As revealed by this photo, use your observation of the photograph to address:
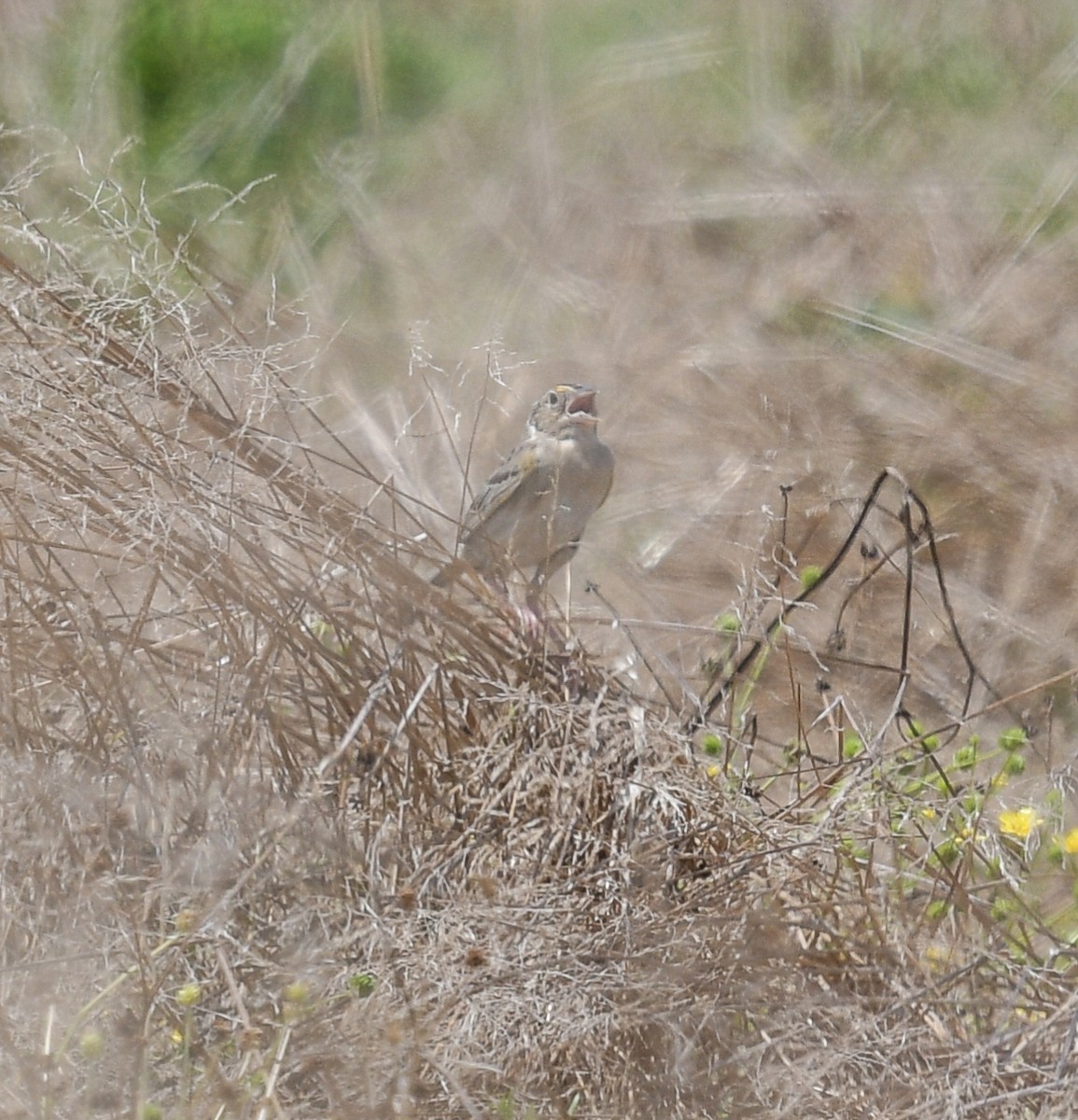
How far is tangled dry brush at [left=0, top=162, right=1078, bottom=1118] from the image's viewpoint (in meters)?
2.84

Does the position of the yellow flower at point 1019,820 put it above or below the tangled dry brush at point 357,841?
below

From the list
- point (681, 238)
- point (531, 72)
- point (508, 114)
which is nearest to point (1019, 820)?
point (681, 238)

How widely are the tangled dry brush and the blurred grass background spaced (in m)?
1.68

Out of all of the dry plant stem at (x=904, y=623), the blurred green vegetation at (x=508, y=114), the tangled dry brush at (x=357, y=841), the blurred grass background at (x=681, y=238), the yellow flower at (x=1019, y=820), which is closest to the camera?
the tangled dry brush at (x=357, y=841)

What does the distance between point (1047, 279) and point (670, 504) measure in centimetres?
154

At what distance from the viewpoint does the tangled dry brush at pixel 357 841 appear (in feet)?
9.32

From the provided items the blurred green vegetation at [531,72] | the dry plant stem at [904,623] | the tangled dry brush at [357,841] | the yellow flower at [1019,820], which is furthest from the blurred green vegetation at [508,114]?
the tangled dry brush at [357,841]

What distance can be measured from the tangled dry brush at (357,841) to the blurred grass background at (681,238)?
168 centimetres

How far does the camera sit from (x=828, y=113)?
7.38 metres

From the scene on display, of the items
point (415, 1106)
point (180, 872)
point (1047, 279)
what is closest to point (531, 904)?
point (415, 1106)

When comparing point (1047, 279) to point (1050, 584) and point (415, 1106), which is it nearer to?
point (1050, 584)

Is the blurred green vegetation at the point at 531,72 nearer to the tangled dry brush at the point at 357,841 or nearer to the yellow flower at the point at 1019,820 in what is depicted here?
the yellow flower at the point at 1019,820

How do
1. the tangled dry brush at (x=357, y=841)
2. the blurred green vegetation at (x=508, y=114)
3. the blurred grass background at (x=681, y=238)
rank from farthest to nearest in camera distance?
the blurred green vegetation at (x=508, y=114) < the blurred grass background at (x=681, y=238) < the tangled dry brush at (x=357, y=841)

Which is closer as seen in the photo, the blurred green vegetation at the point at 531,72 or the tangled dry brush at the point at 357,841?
the tangled dry brush at the point at 357,841
